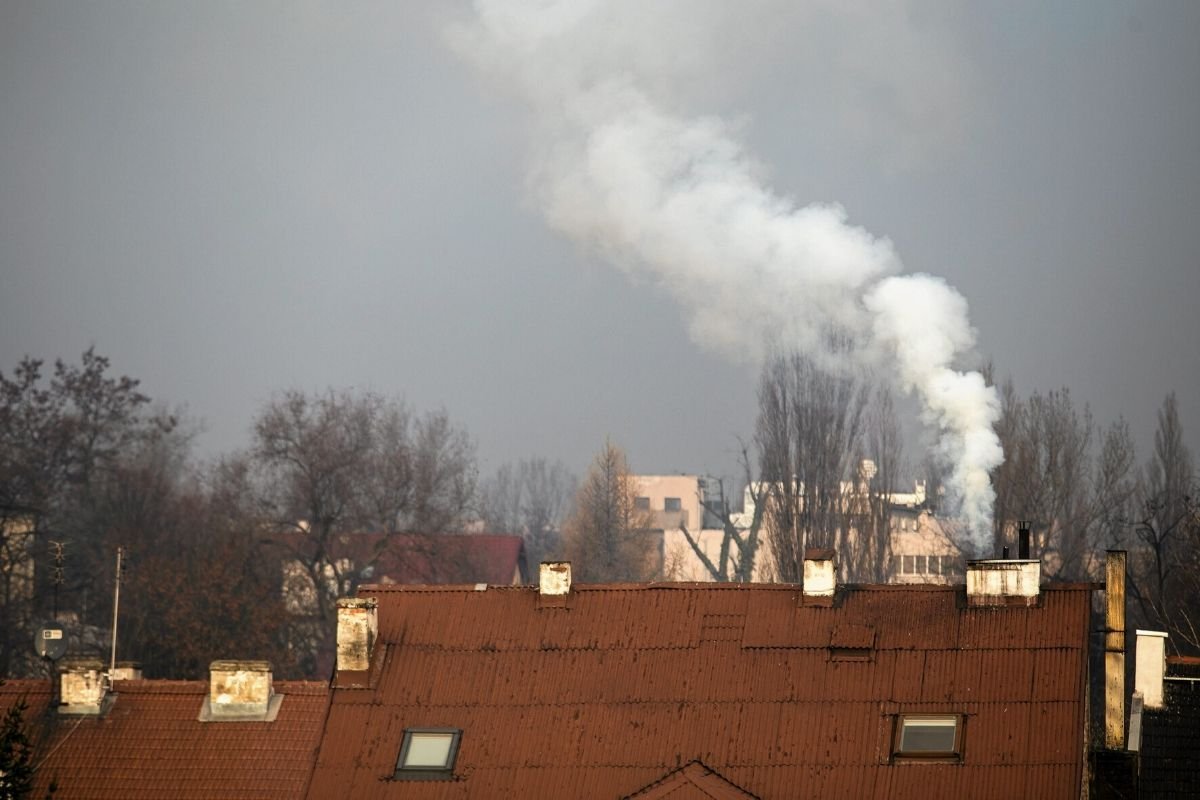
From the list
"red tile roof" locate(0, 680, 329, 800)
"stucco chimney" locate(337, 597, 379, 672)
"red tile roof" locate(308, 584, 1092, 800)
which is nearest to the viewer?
"red tile roof" locate(308, 584, 1092, 800)

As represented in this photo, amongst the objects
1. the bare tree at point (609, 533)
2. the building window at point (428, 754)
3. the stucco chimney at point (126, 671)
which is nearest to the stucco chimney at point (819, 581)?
the building window at point (428, 754)

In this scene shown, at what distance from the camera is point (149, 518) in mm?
81438

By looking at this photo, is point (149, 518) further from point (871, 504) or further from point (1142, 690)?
point (1142, 690)

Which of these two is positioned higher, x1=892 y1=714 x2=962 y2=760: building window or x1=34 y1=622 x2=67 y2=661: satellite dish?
x1=34 y1=622 x2=67 y2=661: satellite dish

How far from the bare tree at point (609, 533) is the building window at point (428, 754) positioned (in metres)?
64.4

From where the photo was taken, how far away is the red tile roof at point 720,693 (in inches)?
1028

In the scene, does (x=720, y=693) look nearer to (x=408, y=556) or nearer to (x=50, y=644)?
(x=50, y=644)

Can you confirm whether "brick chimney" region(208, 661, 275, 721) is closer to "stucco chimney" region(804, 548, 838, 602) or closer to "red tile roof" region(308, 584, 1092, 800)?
"red tile roof" region(308, 584, 1092, 800)

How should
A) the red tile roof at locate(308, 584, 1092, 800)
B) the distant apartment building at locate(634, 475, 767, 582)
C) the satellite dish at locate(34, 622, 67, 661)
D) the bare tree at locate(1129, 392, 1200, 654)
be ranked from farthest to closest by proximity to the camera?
the distant apartment building at locate(634, 475, 767, 582)
the bare tree at locate(1129, 392, 1200, 654)
the satellite dish at locate(34, 622, 67, 661)
the red tile roof at locate(308, 584, 1092, 800)

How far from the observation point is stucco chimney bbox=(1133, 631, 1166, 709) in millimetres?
30078

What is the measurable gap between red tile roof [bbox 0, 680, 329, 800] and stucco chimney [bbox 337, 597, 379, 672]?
30.2 inches

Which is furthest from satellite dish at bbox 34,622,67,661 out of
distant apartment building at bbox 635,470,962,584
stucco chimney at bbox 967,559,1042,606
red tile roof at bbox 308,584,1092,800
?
distant apartment building at bbox 635,470,962,584

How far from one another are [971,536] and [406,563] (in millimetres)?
23843

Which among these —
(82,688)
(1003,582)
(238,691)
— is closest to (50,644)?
(82,688)
